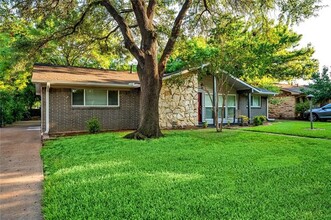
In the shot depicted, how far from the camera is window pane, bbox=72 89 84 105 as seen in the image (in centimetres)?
1220

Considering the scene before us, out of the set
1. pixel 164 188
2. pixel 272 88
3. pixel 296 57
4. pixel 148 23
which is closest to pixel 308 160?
pixel 164 188

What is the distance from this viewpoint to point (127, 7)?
13.7 meters

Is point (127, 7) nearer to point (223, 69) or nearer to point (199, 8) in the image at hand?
point (199, 8)

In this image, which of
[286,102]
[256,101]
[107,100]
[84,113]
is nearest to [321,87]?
[286,102]

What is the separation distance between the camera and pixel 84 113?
490 inches

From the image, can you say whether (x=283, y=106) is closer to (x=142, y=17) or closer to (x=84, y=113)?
(x=142, y=17)

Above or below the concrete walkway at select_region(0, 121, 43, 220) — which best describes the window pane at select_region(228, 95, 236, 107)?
above

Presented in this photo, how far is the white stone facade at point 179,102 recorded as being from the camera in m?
14.2

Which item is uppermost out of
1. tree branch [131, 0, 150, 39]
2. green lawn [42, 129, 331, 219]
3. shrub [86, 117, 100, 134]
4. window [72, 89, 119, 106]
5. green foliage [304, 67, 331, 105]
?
tree branch [131, 0, 150, 39]

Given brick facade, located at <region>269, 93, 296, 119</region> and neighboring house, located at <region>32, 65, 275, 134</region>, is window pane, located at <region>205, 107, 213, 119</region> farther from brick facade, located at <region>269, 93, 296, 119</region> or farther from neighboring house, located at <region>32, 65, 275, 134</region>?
brick facade, located at <region>269, 93, 296, 119</region>

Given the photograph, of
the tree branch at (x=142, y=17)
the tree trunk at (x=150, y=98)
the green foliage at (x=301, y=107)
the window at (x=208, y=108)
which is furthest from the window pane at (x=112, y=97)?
the green foliage at (x=301, y=107)

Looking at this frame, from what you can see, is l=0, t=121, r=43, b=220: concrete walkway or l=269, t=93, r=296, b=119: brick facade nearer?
l=0, t=121, r=43, b=220: concrete walkway

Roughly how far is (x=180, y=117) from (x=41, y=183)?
10.6 m

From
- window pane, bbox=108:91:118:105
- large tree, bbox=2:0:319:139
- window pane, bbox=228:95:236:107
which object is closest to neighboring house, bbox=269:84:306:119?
window pane, bbox=228:95:236:107
